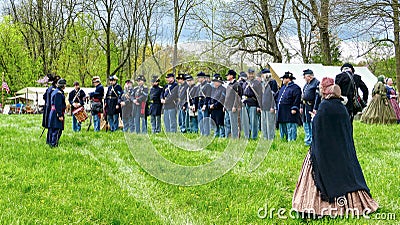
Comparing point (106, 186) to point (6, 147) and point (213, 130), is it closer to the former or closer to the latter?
point (6, 147)

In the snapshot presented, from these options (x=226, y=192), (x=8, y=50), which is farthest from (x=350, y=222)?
(x=8, y=50)

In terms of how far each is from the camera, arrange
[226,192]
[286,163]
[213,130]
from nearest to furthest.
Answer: [226,192] → [286,163] → [213,130]

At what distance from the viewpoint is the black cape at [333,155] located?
4.92m

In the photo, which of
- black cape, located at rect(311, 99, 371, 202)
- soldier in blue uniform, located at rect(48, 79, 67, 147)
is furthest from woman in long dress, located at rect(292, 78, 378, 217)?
soldier in blue uniform, located at rect(48, 79, 67, 147)

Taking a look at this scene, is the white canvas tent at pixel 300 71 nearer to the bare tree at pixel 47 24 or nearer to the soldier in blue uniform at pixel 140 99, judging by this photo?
the soldier in blue uniform at pixel 140 99

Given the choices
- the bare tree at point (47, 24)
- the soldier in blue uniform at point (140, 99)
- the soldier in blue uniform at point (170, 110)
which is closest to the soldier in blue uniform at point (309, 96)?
the soldier in blue uniform at point (170, 110)

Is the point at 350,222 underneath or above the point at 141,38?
underneath

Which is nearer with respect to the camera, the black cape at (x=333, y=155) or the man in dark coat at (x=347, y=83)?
the black cape at (x=333, y=155)

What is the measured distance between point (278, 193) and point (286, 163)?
6.27 ft

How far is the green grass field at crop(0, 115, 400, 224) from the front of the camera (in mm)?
5207

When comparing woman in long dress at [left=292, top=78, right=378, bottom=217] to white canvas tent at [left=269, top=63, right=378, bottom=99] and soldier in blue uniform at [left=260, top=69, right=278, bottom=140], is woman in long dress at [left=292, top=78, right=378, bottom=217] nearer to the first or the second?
soldier in blue uniform at [left=260, top=69, right=278, bottom=140]

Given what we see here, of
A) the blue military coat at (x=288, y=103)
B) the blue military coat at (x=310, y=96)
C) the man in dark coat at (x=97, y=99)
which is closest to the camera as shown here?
the blue military coat at (x=310, y=96)

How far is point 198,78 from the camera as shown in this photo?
258 inches

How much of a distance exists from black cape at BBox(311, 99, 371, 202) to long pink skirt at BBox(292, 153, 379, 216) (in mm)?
64
